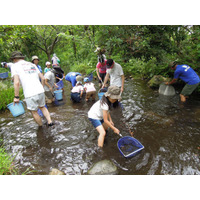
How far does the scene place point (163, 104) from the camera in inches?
184

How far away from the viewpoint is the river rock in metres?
2.18

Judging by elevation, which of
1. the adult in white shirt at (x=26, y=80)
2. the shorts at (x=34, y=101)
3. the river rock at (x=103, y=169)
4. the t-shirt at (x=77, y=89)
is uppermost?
the adult in white shirt at (x=26, y=80)

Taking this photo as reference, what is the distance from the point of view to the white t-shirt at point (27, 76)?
9.68 ft

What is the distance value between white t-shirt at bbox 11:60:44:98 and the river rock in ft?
6.94

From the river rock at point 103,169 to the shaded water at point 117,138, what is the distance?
125mm

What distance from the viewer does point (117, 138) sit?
3094 millimetres

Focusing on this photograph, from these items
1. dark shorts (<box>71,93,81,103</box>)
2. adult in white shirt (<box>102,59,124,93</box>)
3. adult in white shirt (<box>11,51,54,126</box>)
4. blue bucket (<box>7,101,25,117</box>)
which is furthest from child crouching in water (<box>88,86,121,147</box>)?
dark shorts (<box>71,93,81,103</box>)

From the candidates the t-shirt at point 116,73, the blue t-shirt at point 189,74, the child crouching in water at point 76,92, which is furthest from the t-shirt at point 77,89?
the blue t-shirt at point 189,74

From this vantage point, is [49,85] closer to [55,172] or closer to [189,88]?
[55,172]

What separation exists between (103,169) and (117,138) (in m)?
1.00

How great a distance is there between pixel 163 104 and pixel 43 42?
15.9 metres

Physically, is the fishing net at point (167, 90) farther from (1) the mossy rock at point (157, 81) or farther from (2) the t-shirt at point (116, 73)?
(2) the t-shirt at point (116, 73)

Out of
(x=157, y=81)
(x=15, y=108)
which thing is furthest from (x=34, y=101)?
(x=157, y=81)

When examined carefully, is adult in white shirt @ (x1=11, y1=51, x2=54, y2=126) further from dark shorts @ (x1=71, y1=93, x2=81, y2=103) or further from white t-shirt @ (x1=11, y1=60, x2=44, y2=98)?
dark shorts @ (x1=71, y1=93, x2=81, y2=103)
